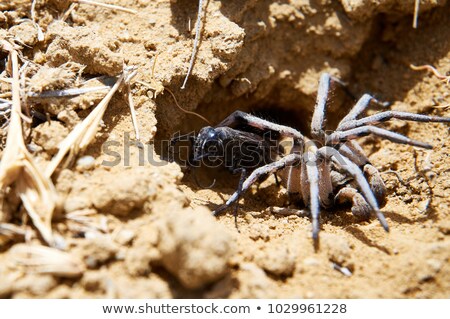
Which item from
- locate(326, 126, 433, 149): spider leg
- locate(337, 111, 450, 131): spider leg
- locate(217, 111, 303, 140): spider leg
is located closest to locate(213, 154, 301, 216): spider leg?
locate(217, 111, 303, 140): spider leg

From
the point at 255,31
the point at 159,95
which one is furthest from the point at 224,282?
the point at 255,31

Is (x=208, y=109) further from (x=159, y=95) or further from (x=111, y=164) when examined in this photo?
(x=111, y=164)

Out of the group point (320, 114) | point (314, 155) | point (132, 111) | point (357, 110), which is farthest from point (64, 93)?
point (357, 110)

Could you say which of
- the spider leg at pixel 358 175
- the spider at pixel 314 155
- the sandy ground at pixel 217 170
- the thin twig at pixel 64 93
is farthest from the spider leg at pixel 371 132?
the thin twig at pixel 64 93

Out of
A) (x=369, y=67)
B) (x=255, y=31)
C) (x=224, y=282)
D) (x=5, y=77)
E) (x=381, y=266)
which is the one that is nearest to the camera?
(x=224, y=282)

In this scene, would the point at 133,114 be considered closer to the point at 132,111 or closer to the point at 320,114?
the point at 132,111

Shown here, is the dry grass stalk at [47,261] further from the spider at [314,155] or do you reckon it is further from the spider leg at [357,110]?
the spider leg at [357,110]
